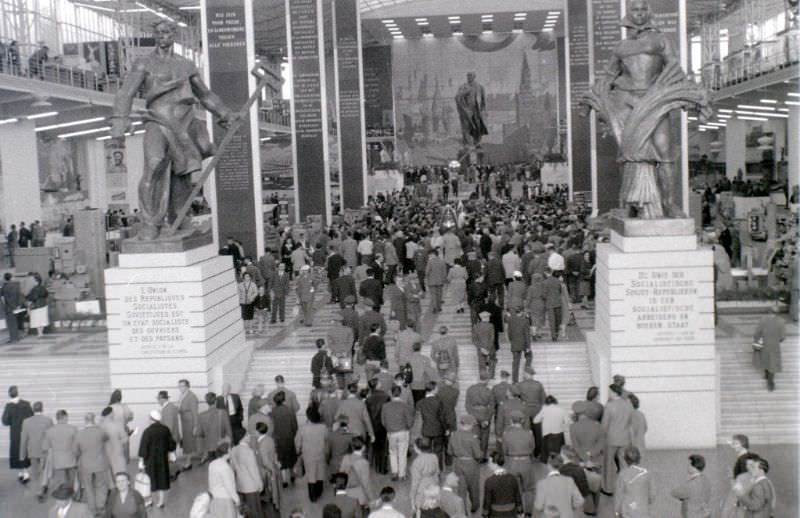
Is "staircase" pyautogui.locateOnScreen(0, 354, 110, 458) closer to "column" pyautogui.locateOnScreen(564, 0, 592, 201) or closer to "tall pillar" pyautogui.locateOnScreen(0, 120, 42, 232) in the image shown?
"tall pillar" pyautogui.locateOnScreen(0, 120, 42, 232)

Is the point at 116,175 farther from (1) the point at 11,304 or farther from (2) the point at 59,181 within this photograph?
(1) the point at 11,304

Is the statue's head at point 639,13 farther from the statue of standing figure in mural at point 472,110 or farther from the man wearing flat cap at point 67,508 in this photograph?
the statue of standing figure in mural at point 472,110

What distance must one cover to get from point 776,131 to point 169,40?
3796 centimetres

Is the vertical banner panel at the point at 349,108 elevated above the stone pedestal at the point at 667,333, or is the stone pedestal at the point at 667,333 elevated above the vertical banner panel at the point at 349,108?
the vertical banner panel at the point at 349,108

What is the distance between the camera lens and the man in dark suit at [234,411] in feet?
41.7

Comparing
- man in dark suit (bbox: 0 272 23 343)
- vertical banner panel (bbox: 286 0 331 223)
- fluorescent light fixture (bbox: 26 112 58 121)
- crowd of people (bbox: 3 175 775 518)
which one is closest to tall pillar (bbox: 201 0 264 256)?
man in dark suit (bbox: 0 272 23 343)

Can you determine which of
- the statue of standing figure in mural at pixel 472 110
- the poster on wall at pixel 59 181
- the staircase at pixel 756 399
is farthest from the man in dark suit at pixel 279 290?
the statue of standing figure in mural at pixel 472 110

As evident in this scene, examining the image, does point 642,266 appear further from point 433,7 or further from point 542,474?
point 433,7

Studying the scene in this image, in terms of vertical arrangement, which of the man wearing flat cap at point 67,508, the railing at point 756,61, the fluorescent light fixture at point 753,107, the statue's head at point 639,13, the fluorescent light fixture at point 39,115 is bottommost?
the man wearing flat cap at point 67,508

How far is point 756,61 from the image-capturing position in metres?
33.7

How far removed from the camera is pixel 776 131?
156 feet

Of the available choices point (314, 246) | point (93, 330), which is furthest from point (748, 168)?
point (93, 330)

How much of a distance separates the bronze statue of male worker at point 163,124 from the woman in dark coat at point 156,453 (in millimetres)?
3935

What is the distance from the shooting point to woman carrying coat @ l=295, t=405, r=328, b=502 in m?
11.3
